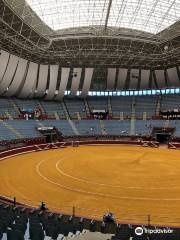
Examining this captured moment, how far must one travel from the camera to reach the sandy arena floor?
24.7 meters

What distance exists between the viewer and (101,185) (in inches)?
1254

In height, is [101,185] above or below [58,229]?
below

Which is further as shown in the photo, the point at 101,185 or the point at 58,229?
the point at 101,185

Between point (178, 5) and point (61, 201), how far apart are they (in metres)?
36.3

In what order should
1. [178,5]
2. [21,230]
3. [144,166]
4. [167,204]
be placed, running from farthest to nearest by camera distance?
[178,5], [144,166], [167,204], [21,230]

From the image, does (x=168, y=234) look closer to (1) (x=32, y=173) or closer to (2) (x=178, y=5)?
(1) (x=32, y=173)

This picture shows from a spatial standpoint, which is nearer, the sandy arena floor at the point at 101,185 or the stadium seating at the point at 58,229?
the stadium seating at the point at 58,229

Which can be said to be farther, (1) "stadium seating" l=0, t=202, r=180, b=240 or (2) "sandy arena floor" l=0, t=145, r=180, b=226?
(2) "sandy arena floor" l=0, t=145, r=180, b=226

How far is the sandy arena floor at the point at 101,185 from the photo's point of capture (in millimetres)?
24734

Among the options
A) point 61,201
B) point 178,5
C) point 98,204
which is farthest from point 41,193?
point 178,5

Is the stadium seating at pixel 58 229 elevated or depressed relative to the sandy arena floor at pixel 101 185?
elevated

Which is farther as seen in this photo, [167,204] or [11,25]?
[11,25]

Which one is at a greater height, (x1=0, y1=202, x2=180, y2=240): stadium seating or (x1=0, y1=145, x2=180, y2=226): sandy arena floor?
(x1=0, y1=202, x2=180, y2=240): stadium seating

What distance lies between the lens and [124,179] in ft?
112
